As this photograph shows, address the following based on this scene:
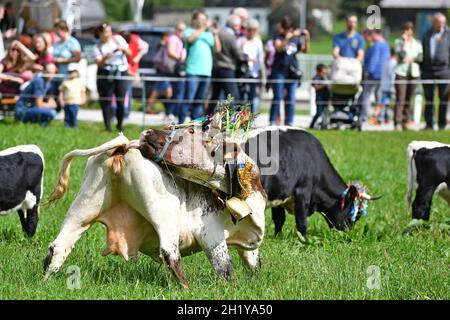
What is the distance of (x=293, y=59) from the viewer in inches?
737

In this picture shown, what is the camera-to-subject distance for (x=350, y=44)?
20.2 m

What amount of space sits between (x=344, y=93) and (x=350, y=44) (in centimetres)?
106

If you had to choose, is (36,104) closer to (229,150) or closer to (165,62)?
(165,62)

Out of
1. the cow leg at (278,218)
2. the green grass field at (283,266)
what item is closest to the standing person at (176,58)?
the green grass field at (283,266)

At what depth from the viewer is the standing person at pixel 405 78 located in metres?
20.7

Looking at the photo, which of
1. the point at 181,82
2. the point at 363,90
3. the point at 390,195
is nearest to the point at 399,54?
the point at 363,90

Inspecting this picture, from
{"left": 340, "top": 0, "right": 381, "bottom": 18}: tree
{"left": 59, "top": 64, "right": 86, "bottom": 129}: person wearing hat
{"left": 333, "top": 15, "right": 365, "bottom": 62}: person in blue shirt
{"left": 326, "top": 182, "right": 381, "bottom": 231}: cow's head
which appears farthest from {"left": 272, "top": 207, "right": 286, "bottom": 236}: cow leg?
{"left": 340, "top": 0, "right": 381, "bottom": 18}: tree

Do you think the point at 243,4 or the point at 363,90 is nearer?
the point at 363,90

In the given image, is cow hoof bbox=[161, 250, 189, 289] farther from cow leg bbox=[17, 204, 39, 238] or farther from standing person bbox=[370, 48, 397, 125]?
standing person bbox=[370, 48, 397, 125]

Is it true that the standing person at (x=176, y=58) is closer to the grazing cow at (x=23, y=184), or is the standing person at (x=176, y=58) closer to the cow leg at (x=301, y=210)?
the cow leg at (x=301, y=210)

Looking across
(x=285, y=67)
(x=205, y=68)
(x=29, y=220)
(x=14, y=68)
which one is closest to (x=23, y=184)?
(x=29, y=220)
